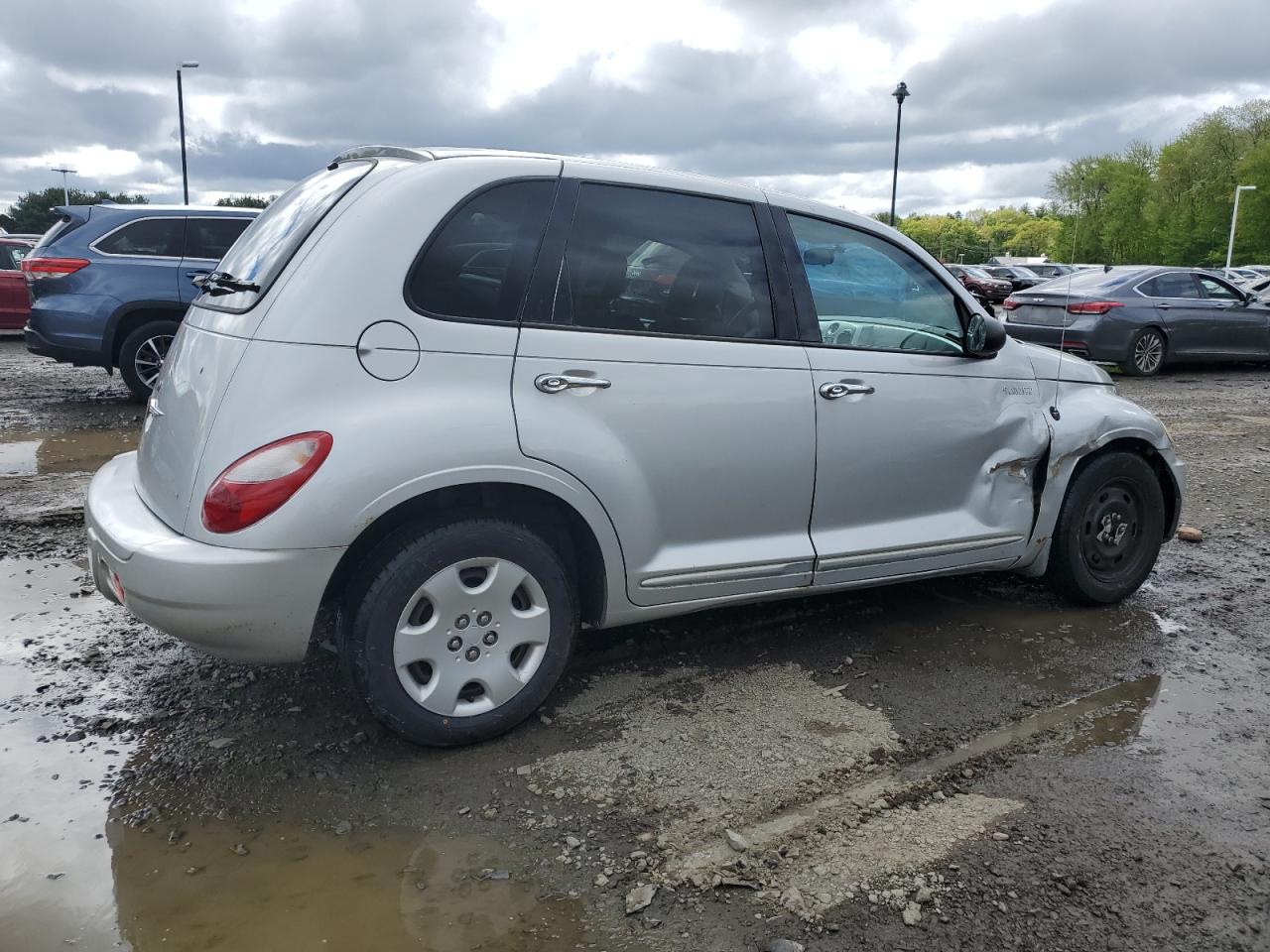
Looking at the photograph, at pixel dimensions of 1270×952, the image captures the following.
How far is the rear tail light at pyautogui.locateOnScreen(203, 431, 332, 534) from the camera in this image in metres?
2.90

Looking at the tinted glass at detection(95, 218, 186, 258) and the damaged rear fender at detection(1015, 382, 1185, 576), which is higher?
the tinted glass at detection(95, 218, 186, 258)

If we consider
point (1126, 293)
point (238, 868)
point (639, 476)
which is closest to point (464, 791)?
point (238, 868)

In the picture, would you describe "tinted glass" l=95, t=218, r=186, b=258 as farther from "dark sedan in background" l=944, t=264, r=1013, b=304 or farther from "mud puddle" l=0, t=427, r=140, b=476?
"dark sedan in background" l=944, t=264, r=1013, b=304

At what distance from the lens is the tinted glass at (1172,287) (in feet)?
44.1

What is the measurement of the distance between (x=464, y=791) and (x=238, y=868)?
2.17ft

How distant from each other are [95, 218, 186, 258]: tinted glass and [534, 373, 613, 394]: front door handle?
743 centimetres

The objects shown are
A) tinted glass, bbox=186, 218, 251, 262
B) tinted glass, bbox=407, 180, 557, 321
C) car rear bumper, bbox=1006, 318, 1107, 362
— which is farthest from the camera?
car rear bumper, bbox=1006, 318, 1107, 362

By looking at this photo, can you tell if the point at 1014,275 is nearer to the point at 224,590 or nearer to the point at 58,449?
the point at 58,449

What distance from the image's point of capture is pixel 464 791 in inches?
122

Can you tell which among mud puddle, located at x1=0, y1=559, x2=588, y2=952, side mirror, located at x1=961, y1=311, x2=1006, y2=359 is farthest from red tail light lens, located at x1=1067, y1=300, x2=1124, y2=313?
mud puddle, located at x1=0, y1=559, x2=588, y2=952

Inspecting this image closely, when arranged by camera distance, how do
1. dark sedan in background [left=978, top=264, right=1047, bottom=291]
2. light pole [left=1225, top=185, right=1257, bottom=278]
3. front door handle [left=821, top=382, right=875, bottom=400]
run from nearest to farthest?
front door handle [left=821, top=382, right=875, bottom=400] < dark sedan in background [left=978, top=264, right=1047, bottom=291] < light pole [left=1225, top=185, right=1257, bottom=278]

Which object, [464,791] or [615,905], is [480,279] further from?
[615,905]

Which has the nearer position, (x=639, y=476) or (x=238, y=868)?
(x=238, y=868)

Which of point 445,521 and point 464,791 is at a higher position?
point 445,521
